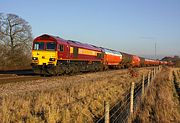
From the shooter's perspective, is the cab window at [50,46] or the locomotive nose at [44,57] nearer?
the locomotive nose at [44,57]

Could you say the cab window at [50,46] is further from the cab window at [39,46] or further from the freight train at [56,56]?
the cab window at [39,46]

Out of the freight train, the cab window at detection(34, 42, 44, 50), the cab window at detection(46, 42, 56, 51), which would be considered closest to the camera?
the freight train

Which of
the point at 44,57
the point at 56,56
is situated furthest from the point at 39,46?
the point at 56,56

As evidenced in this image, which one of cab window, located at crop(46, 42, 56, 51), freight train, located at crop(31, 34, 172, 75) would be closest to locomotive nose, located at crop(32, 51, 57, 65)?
freight train, located at crop(31, 34, 172, 75)

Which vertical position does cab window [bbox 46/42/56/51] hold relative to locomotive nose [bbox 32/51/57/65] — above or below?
above

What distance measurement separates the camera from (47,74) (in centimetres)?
2772

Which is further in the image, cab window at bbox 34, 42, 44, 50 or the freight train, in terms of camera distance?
cab window at bbox 34, 42, 44, 50

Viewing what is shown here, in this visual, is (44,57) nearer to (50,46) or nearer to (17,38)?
(50,46)

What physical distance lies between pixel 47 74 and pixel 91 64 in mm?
11233

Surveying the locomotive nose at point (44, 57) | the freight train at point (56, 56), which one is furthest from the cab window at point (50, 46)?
the locomotive nose at point (44, 57)

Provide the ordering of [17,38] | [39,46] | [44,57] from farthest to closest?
[17,38] → [39,46] → [44,57]

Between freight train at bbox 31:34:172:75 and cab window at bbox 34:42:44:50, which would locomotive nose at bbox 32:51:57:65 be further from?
cab window at bbox 34:42:44:50

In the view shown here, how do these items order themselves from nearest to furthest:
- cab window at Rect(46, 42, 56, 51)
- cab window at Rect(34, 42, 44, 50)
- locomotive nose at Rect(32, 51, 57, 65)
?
locomotive nose at Rect(32, 51, 57, 65), cab window at Rect(46, 42, 56, 51), cab window at Rect(34, 42, 44, 50)

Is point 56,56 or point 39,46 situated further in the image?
point 39,46
